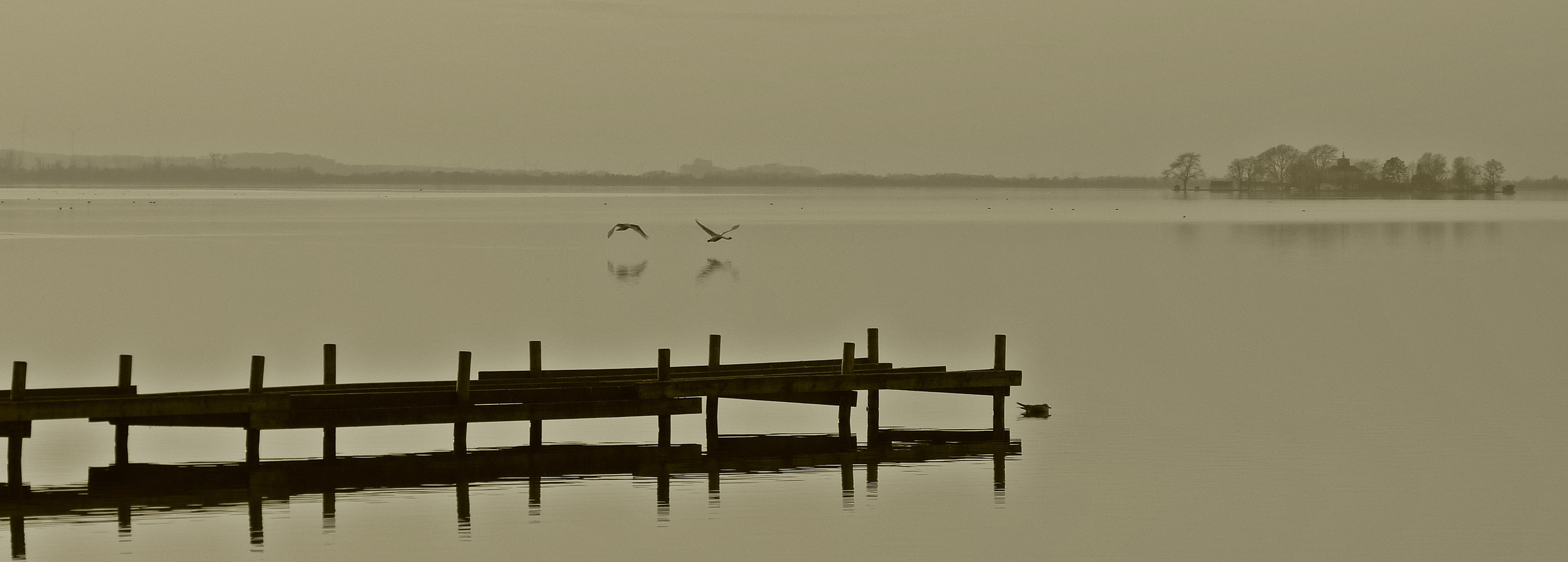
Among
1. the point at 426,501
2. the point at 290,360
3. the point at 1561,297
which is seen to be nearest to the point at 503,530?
the point at 426,501

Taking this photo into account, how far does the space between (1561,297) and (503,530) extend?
52.8 m

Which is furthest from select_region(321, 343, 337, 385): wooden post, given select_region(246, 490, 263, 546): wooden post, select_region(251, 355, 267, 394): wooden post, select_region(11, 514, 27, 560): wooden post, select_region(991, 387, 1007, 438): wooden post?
Result: select_region(991, 387, 1007, 438): wooden post

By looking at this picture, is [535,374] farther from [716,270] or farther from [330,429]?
[716,270]

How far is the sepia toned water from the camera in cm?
2050

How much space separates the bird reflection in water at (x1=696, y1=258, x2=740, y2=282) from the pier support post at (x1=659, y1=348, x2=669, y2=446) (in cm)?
5024

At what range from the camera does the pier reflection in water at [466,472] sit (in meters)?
21.5

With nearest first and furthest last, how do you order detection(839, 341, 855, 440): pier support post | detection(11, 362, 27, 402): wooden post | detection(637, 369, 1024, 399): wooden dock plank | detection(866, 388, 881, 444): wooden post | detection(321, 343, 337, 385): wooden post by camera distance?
detection(11, 362, 27, 402): wooden post
detection(637, 369, 1024, 399): wooden dock plank
detection(321, 343, 337, 385): wooden post
detection(839, 341, 855, 440): pier support post
detection(866, 388, 881, 444): wooden post

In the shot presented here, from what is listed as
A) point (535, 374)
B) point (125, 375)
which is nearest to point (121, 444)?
point (125, 375)

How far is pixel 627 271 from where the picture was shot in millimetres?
82688

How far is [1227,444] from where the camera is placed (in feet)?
90.8

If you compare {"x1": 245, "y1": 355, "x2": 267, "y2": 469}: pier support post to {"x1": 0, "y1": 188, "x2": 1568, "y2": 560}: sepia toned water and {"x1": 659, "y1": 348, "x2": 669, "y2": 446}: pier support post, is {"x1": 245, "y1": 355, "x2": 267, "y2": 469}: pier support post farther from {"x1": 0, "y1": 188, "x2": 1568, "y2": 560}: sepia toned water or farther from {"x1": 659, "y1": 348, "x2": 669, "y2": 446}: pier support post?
{"x1": 659, "y1": 348, "x2": 669, "y2": 446}: pier support post

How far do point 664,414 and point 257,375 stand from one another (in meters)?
5.22

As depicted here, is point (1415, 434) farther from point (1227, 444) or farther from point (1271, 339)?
point (1271, 339)

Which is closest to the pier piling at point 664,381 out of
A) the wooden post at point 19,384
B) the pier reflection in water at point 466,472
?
the pier reflection in water at point 466,472
